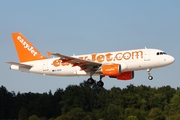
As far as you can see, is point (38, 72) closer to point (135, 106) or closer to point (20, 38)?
point (20, 38)

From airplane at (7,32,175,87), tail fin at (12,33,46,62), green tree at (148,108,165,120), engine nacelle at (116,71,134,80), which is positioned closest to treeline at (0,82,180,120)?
green tree at (148,108,165,120)

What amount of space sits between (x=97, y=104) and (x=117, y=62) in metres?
113

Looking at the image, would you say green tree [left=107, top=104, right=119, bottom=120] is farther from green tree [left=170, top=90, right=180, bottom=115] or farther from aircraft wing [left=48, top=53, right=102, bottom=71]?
aircraft wing [left=48, top=53, right=102, bottom=71]

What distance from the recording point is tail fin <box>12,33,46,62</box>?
8541 centimetres

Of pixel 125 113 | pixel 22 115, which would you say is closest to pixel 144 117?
pixel 125 113

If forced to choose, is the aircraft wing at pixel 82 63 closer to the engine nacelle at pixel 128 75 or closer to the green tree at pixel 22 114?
the engine nacelle at pixel 128 75

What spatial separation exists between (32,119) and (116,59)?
98.7m

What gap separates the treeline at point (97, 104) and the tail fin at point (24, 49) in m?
81.6

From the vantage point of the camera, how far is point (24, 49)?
8731 centimetres

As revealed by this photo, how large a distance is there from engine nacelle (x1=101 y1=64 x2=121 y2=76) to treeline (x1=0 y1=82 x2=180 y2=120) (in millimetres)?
90247

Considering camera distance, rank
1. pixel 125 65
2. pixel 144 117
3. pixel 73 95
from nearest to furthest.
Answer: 1. pixel 125 65
2. pixel 144 117
3. pixel 73 95

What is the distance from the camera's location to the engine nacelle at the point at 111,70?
3056 inches

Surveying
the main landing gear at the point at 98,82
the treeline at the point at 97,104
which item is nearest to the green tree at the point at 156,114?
the treeline at the point at 97,104

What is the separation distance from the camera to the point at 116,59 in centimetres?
7881
